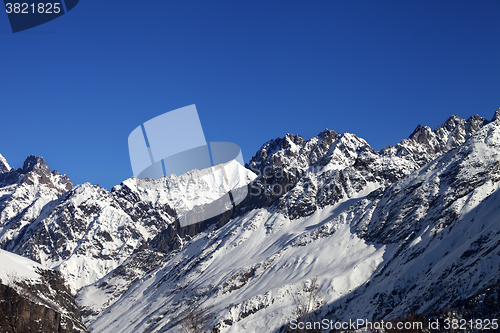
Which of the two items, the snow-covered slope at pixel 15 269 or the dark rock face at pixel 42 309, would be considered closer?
the dark rock face at pixel 42 309

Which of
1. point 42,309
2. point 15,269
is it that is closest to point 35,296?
point 42,309

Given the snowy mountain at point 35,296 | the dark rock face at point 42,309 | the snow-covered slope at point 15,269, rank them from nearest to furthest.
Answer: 1. the dark rock face at point 42,309
2. the snowy mountain at point 35,296
3. the snow-covered slope at point 15,269

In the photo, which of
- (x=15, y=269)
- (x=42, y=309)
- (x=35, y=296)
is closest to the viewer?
(x=42, y=309)

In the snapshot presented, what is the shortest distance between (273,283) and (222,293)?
25.5 meters

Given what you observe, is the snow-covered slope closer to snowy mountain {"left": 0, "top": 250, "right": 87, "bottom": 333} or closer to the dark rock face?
snowy mountain {"left": 0, "top": 250, "right": 87, "bottom": 333}

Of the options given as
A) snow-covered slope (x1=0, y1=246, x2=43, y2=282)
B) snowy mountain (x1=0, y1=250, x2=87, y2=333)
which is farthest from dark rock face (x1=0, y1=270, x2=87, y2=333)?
snow-covered slope (x1=0, y1=246, x2=43, y2=282)

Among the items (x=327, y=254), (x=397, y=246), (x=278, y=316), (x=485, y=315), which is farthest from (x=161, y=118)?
(x=327, y=254)

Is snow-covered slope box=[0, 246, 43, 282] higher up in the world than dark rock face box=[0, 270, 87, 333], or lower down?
higher up

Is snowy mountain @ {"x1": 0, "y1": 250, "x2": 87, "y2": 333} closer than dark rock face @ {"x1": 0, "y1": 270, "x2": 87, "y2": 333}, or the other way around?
dark rock face @ {"x1": 0, "y1": 270, "x2": 87, "y2": 333}

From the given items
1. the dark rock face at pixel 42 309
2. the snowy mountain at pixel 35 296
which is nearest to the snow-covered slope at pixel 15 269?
the snowy mountain at pixel 35 296

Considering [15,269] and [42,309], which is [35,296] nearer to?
[42,309]

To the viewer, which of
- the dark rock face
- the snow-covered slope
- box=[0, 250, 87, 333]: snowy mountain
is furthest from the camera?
the snow-covered slope

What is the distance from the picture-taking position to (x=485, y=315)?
72.4 m

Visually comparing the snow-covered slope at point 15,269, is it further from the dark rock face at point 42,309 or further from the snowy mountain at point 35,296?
the dark rock face at point 42,309
